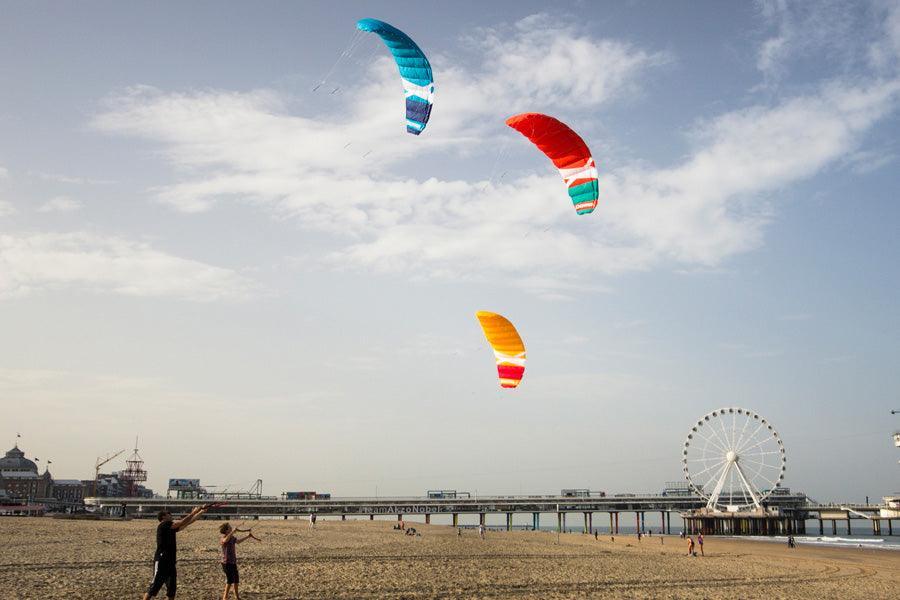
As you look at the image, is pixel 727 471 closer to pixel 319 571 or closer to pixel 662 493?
pixel 662 493

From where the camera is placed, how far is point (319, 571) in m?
17.9

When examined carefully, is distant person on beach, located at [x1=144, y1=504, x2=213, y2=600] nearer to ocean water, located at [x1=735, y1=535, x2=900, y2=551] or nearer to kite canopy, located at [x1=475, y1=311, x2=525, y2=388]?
kite canopy, located at [x1=475, y1=311, x2=525, y2=388]

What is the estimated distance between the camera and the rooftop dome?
144875 mm

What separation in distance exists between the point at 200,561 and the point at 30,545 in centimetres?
881

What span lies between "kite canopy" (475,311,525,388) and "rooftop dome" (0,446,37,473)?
150500mm

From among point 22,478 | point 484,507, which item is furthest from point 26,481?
point 484,507

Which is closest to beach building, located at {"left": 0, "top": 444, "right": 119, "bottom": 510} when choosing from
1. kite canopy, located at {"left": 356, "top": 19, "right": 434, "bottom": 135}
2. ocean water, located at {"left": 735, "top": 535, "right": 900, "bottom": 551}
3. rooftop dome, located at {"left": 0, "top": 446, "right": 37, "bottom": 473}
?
rooftop dome, located at {"left": 0, "top": 446, "right": 37, "bottom": 473}

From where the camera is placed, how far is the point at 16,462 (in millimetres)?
145750

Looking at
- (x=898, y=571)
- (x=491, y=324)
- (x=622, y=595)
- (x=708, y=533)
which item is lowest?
(x=708, y=533)

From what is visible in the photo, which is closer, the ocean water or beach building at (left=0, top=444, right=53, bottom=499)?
the ocean water

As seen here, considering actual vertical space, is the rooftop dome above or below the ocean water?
above

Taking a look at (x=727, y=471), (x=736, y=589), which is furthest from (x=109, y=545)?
(x=727, y=471)

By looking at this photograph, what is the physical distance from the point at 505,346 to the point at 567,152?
929 cm

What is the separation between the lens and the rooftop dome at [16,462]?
14488 cm
